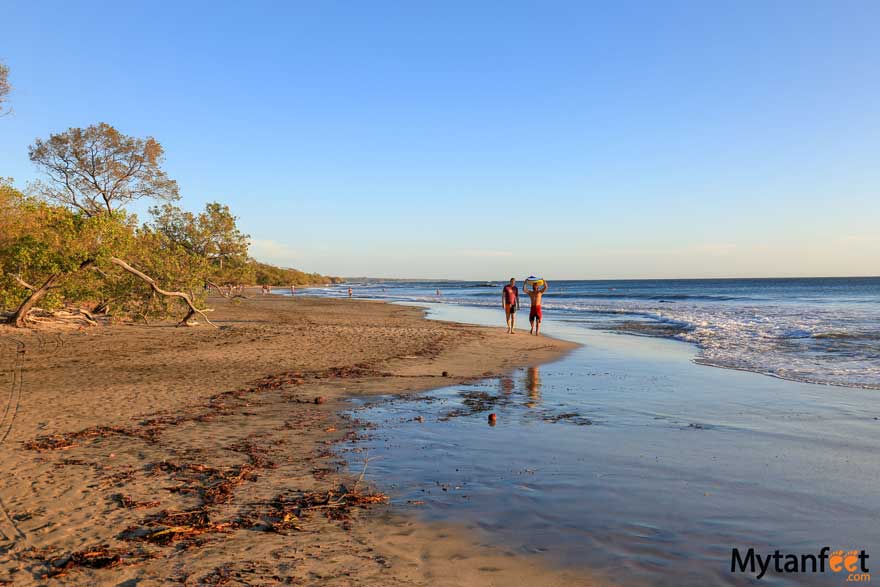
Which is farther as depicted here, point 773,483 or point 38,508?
point 773,483

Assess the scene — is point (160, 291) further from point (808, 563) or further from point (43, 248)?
point (808, 563)

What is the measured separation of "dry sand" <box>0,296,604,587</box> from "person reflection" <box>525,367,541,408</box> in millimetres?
1204

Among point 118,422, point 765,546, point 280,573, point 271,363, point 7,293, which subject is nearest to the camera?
point 280,573

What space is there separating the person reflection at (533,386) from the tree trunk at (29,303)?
15195 mm

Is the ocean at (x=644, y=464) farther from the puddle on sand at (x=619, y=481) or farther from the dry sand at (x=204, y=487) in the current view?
the dry sand at (x=204, y=487)

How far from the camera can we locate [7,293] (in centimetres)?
1745

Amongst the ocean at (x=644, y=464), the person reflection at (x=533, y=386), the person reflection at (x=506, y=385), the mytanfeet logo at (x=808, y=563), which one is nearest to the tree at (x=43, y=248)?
the ocean at (x=644, y=464)

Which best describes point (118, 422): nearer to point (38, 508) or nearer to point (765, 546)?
point (38, 508)

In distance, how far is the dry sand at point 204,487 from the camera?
3.86 m

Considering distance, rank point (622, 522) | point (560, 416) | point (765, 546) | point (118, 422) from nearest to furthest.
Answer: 1. point (765, 546)
2. point (622, 522)
3. point (118, 422)
4. point (560, 416)

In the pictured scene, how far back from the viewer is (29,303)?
60.2 ft

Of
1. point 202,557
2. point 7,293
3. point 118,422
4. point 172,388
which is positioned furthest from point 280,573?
point 7,293

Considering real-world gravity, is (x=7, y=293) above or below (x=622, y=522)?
above

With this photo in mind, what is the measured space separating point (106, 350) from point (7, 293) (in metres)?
5.24
